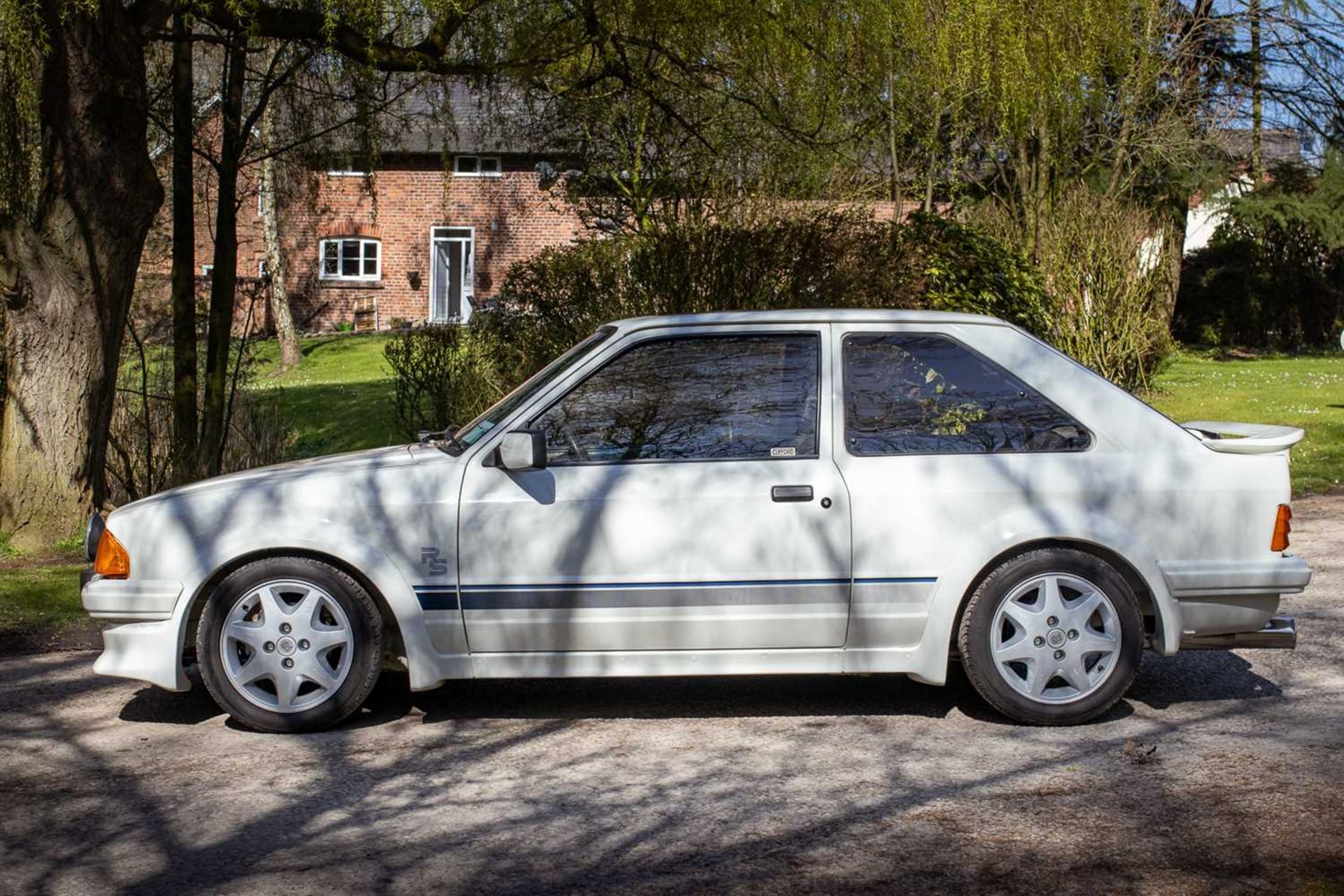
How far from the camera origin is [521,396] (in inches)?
261

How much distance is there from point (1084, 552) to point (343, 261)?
128ft

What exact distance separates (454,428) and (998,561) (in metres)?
2.59

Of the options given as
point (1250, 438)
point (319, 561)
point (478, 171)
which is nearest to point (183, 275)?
point (319, 561)

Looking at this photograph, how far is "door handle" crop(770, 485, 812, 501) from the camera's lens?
20.2 ft

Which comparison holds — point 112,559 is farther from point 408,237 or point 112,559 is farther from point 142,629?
point 408,237

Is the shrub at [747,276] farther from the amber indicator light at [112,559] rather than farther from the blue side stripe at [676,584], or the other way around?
the amber indicator light at [112,559]

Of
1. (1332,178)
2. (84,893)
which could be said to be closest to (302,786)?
(84,893)

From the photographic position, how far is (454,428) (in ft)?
24.0

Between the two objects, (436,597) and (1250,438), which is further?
(1250,438)

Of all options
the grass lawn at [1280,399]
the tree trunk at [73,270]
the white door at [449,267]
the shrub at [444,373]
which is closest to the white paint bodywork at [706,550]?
the tree trunk at [73,270]

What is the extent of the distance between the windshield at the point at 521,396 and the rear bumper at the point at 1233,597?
250cm

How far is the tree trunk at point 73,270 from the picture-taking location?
10656 millimetres

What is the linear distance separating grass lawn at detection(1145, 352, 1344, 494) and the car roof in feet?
26.6

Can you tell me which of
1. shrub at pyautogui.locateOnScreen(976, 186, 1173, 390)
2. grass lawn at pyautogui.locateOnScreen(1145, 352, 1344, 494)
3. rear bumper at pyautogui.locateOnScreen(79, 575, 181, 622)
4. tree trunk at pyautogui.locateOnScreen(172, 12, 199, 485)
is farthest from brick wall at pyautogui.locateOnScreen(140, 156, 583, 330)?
rear bumper at pyautogui.locateOnScreen(79, 575, 181, 622)
